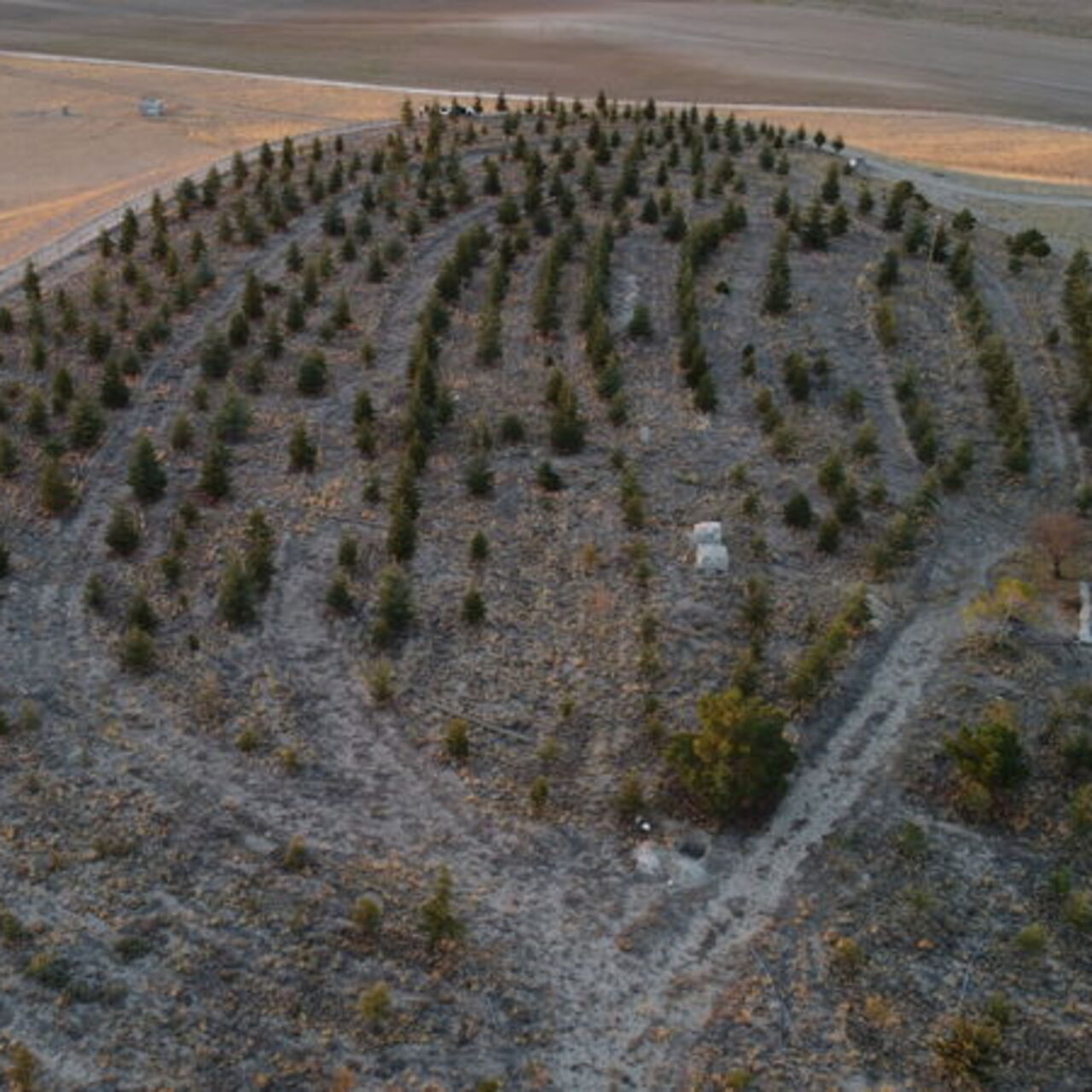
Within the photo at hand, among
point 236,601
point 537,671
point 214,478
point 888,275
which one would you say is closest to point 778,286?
point 888,275

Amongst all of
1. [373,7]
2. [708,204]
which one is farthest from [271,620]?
[373,7]

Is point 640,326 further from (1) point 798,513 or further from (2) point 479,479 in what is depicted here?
(1) point 798,513

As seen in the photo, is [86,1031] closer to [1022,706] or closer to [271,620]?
[271,620]

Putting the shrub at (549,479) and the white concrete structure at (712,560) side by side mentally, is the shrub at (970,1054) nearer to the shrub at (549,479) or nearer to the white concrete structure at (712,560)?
the white concrete structure at (712,560)

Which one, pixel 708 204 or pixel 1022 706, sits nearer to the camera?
pixel 1022 706

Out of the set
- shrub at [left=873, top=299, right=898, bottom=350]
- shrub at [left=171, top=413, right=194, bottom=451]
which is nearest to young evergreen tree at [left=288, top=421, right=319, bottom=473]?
shrub at [left=171, top=413, right=194, bottom=451]

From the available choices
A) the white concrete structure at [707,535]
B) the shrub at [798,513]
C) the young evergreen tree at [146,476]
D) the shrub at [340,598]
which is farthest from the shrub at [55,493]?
the shrub at [798,513]
